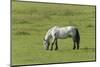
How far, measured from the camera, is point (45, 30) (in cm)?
251

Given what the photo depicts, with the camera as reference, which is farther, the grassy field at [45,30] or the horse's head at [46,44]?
the horse's head at [46,44]

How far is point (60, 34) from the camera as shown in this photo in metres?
2.58

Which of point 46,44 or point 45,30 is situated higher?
point 45,30

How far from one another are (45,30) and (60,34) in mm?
190

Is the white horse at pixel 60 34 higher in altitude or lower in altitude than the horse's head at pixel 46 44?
higher

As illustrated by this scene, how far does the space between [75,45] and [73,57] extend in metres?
0.14

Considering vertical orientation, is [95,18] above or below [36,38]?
above

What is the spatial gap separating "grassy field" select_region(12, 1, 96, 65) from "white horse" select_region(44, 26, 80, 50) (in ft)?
0.15

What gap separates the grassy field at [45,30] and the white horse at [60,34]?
1.7 inches

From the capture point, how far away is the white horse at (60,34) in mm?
2523

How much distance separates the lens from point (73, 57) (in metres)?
2.63
